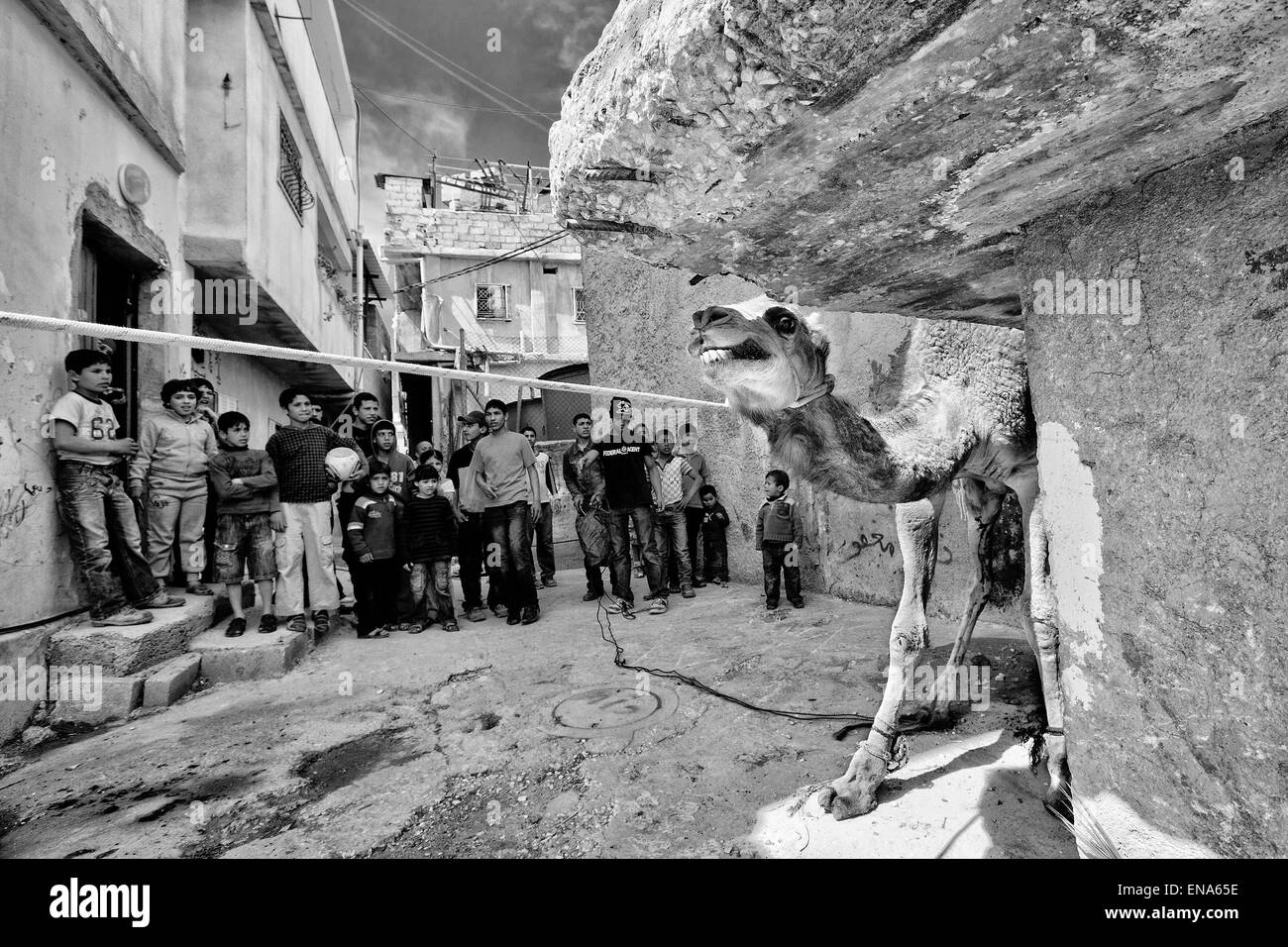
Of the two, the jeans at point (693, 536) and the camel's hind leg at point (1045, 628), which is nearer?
the camel's hind leg at point (1045, 628)

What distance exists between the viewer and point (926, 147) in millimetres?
1154

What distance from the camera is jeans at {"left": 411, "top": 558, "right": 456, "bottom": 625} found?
5.99m

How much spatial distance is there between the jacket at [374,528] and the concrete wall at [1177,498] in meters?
5.42

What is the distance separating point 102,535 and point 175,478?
0.91 metres

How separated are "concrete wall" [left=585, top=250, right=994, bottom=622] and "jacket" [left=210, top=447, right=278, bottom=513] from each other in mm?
3969

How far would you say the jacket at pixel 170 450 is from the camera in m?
4.80

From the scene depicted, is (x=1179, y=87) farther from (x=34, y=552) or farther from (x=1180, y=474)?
(x=34, y=552)

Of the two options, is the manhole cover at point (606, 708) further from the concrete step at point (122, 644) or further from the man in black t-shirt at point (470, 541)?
the concrete step at point (122, 644)

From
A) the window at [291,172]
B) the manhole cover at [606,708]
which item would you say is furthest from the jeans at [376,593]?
the window at [291,172]

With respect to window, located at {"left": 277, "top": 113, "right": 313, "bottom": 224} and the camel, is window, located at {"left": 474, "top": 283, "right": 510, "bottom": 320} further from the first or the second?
the camel

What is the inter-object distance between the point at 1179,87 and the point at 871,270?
0.81 m

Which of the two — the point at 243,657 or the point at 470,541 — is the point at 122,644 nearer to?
the point at 243,657

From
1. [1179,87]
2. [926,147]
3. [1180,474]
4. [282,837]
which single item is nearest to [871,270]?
[926,147]
